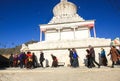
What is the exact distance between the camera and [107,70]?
11.8m

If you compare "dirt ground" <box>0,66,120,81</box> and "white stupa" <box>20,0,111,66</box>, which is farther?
"white stupa" <box>20,0,111,66</box>

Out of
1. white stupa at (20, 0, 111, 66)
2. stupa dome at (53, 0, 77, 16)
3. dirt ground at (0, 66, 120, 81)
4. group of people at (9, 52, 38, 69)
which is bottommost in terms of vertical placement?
dirt ground at (0, 66, 120, 81)

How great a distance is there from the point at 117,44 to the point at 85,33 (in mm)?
13207

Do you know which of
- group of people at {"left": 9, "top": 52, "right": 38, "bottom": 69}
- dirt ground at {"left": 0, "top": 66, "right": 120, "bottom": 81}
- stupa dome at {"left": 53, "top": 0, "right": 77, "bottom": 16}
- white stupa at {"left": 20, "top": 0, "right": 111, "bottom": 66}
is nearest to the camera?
dirt ground at {"left": 0, "top": 66, "right": 120, "bottom": 81}

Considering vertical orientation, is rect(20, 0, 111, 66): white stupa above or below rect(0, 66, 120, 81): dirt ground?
above

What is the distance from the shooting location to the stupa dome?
38.3m

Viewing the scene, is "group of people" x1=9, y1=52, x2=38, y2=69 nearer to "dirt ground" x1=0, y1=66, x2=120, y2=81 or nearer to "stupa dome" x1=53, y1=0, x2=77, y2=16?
"dirt ground" x1=0, y1=66, x2=120, y2=81

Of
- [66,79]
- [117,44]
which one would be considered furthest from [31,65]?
[117,44]

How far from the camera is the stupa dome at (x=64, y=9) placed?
3831 cm

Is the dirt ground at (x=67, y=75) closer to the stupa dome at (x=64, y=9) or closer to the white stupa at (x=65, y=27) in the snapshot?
the white stupa at (x=65, y=27)

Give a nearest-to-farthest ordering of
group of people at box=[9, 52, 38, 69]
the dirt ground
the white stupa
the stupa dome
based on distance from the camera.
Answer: the dirt ground, group of people at box=[9, 52, 38, 69], the white stupa, the stupa dome

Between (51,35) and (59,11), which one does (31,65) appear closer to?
(51,35)

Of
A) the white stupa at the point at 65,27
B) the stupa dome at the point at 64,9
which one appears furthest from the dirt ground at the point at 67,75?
the stupa dome at the point at 64,9

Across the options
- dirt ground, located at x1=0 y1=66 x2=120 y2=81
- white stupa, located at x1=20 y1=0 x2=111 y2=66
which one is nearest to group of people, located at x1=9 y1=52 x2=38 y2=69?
dirt ground, located at x1=0 y1=66 x2=120 y2=81
